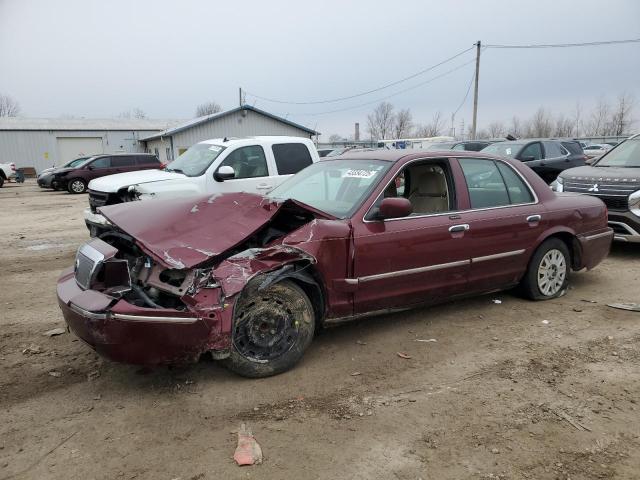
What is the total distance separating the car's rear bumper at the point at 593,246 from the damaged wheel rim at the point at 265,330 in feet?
11.9

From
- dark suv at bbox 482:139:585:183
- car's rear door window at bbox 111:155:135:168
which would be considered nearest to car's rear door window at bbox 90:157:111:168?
car's rear door window at bbox 111:155:135:168

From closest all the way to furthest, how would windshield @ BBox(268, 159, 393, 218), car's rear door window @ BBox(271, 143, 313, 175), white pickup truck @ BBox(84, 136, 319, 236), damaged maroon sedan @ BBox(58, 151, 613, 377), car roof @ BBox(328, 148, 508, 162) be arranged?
damaged maroon sedan @ BBox(58, 151, 613, 377), windshield @ BBox(268, 159, 393, 218), car roof @ BBox(328, 148, 508, 162), white pickup truck @ BBox(84, 136, 319, 236), car's rear door window @ BBox(271, 143, 313, 175)

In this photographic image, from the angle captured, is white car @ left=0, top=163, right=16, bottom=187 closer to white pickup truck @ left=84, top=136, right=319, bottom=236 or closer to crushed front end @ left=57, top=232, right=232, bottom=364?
white pickup truck @ left=84, top=136, right=319, bottom=236

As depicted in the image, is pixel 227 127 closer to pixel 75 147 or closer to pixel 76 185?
pixel 76 185

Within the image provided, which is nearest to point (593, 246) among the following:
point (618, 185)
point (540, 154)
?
point (618, 185)

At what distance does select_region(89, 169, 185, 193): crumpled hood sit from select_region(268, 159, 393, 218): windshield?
3418 mm

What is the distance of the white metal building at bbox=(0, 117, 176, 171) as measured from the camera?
36625 mm

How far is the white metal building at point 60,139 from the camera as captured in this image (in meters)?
36.6

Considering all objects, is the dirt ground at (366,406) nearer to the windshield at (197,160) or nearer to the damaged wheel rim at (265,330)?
the damaged wheel rim at (265,330)

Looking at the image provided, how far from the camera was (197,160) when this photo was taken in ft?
27.8

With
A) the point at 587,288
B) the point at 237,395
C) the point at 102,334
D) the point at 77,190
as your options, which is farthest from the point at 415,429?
the point at 77,190

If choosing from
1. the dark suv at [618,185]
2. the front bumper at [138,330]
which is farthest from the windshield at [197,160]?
the dark suv at [618,185]

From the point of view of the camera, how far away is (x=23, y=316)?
4922 millimetres

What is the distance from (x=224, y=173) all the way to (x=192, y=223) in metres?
4.01
